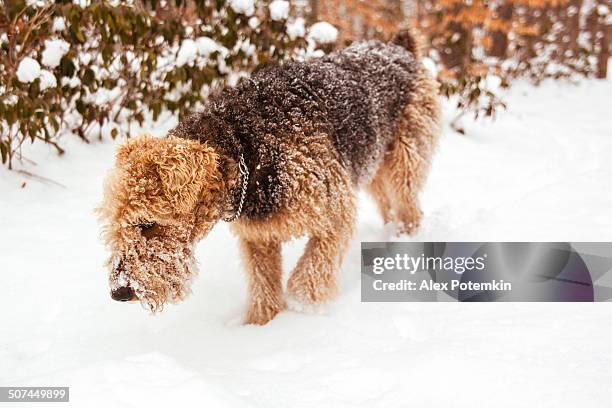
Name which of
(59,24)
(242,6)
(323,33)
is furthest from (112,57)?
(323,33)

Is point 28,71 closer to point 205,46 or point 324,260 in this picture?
point 205,46

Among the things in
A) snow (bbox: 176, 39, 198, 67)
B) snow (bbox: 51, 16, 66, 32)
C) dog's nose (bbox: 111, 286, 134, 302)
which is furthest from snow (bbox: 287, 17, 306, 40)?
dog's nose (bbox: 111, 286, 134, 302)

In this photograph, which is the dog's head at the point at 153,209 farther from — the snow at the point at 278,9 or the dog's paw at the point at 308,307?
the snow at the point at 278,9

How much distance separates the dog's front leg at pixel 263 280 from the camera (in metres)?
2.94

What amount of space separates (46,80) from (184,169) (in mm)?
2605

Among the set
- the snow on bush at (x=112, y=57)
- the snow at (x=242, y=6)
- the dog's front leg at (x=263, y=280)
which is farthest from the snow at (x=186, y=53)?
the dog's front leg at (x=263, y=280)

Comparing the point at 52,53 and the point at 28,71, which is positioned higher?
the point at 52,53

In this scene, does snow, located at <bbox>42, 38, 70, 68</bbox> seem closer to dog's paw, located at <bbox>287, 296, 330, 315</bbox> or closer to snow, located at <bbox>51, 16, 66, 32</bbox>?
snow, located at <bbox>51, 16, 66, 32</bbox>

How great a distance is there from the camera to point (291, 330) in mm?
2729

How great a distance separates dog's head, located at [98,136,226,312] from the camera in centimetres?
201

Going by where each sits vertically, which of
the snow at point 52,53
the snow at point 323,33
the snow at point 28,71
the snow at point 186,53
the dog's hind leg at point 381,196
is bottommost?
the dog's hind leg at point 381,196

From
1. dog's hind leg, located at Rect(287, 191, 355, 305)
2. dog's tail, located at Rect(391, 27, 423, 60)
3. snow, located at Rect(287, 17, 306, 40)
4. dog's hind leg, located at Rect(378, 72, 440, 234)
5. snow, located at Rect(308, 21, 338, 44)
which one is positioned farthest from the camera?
snow, located at Rect(287, 17, 306, 40)

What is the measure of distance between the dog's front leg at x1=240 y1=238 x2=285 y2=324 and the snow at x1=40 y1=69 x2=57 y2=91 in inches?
89.5

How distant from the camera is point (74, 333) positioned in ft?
8.73
